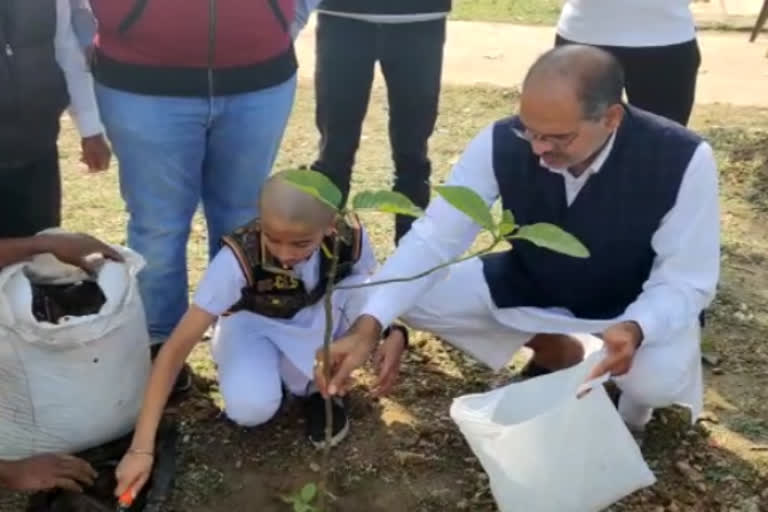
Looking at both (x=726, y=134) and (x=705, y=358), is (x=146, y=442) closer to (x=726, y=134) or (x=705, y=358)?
(x=705, y=358)

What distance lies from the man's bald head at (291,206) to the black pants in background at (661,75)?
1182 mm

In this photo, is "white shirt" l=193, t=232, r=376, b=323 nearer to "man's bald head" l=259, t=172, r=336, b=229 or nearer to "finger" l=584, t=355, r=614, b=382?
"man's bald head" l=259, t=172, r=336, b=229

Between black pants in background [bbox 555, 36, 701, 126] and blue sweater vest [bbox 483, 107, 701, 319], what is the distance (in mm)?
650

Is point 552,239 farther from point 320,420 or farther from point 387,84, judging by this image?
point 387,84

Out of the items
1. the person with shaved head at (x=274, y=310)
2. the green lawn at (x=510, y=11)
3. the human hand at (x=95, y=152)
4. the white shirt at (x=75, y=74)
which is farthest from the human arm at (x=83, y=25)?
the green lawn at (x=510, y=11)

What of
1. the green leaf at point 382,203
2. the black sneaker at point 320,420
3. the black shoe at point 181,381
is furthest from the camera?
the black shoe at point 181,381

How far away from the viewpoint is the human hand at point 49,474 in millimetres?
2516

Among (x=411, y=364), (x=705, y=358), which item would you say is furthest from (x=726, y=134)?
(x=411, y=364)

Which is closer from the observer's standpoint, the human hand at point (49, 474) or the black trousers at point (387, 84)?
the human hand at point (49, 474)

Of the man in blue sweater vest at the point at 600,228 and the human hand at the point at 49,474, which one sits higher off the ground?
the man in blue sweater vest at the point at 600,228

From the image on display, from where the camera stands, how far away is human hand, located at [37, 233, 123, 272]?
8.66ft

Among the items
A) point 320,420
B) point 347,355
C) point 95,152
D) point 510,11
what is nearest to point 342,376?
point 347,355

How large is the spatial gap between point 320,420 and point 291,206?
2.19ft

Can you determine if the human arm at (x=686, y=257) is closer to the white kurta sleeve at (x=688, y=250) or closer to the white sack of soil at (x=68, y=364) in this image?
the white kurta sleeve at (x=688, y=250)
